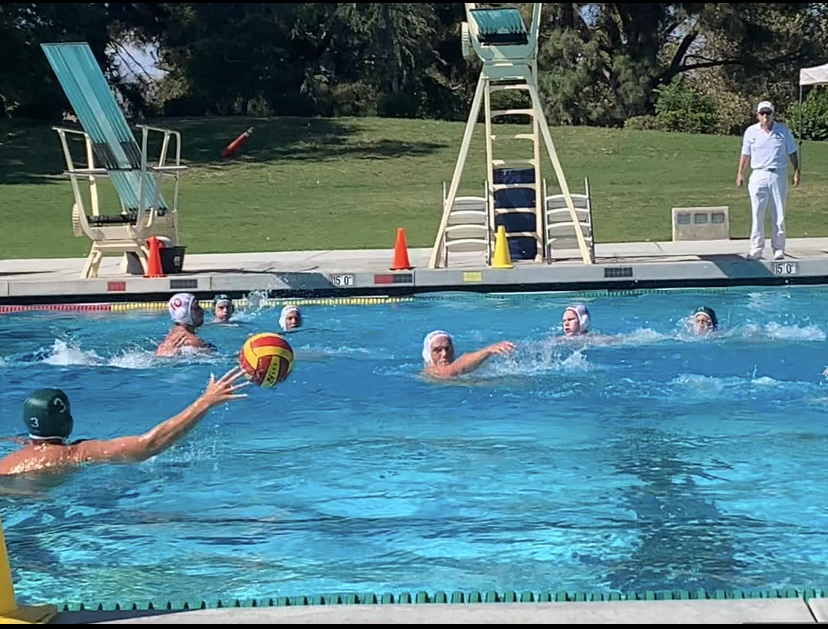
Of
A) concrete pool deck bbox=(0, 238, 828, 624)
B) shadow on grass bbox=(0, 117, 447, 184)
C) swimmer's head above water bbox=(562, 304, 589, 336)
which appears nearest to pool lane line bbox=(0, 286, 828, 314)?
concrete pool deck bbox=(0, 238, 828, 624)

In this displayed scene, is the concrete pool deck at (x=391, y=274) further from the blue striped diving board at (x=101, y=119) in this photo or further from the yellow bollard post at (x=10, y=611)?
the yellow bollard post at (x=10, y=611)

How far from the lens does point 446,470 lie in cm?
695

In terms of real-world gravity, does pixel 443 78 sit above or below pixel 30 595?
above

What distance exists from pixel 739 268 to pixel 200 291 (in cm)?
579

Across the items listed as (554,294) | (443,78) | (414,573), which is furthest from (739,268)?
(443,78)

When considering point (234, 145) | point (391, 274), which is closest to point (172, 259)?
point (391, 274)

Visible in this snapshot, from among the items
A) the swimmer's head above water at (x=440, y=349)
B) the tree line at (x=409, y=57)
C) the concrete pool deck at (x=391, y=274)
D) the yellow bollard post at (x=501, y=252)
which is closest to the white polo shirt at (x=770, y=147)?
the concrete pool deck at (x=391, y=274)

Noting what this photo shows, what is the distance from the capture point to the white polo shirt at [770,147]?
43.5 feet

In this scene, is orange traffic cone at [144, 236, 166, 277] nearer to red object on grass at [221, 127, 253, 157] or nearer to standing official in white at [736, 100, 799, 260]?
standing official in white at [736, 100, 799, 260]

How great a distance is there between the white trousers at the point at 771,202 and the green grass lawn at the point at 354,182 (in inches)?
138

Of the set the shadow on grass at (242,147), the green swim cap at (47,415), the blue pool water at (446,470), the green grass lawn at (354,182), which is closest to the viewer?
the blue pool water at (446,470)

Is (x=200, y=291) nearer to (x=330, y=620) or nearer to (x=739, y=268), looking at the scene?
(x=739, y=268)

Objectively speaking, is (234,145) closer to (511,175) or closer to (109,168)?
(109,168)

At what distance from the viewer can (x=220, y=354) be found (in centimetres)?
1047
